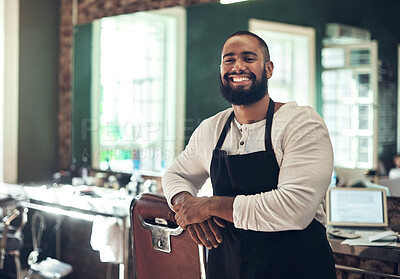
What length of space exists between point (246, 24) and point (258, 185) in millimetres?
1664

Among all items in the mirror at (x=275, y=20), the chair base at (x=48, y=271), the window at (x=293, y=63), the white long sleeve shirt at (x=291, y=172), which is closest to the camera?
the white long sleeve shirt at (x=291, y=172)

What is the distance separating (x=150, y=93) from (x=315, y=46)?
1.39 m

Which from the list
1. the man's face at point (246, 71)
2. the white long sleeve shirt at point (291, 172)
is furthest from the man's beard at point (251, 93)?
the white long sleeve shirt at point (291, 172)

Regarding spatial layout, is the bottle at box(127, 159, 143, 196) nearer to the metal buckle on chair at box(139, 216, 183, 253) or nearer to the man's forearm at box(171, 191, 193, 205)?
the man's forearm at box(171, 191, 193, 205)

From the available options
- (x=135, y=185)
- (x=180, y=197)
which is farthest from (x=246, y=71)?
(x=135, y=185)

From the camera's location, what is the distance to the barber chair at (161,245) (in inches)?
65.2

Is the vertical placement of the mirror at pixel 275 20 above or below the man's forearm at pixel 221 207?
above

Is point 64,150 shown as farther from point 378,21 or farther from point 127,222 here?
point 378,21

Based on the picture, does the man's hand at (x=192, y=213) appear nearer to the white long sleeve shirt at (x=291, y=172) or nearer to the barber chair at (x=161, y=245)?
the barber chair at (x=161, y=245)

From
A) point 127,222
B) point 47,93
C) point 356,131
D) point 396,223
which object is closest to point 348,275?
point 396,223

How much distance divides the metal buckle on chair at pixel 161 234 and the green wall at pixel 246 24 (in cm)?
142

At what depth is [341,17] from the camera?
8.98 ft

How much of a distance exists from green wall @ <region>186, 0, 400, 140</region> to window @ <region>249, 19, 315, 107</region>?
0.04 metres

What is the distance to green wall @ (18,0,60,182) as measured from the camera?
167 inches
